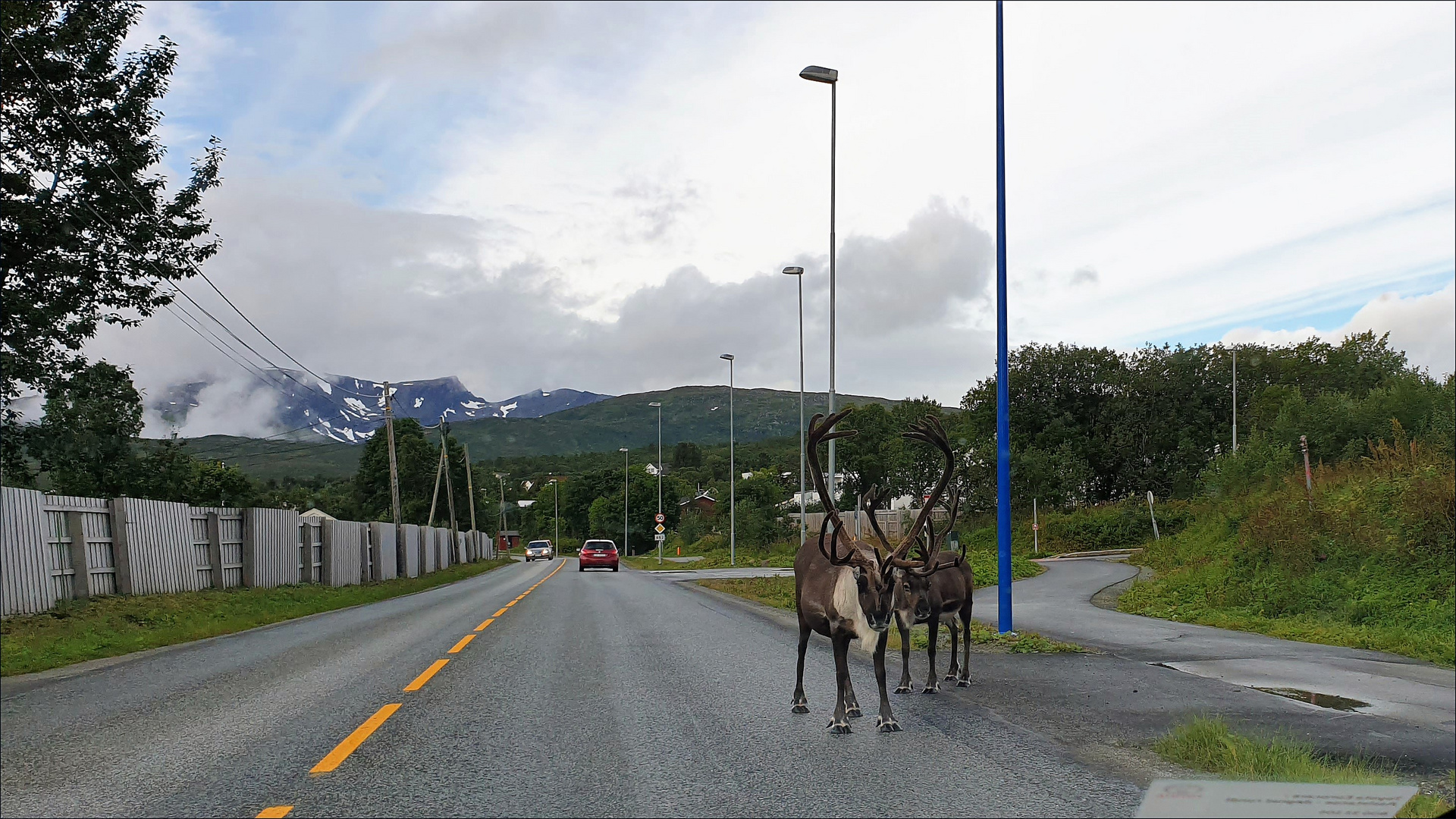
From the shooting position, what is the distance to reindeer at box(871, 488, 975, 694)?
6.70 meters

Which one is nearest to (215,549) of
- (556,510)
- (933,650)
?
(933,650)

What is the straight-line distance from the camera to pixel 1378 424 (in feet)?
72.4

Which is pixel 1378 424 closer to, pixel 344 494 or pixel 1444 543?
pixel 1444 543

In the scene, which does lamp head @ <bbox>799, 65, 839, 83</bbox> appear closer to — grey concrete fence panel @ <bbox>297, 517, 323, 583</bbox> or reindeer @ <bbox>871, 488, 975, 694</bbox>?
reindeer @ <bbox>871, 488, 975, 694</bbox>

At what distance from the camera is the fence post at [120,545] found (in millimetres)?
16766

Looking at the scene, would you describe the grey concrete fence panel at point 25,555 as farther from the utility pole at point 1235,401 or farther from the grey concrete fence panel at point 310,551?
the utility pole at point 1235,401

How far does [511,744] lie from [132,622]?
1173 centimetres

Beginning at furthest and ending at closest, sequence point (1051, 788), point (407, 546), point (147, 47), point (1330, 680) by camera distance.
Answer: point (407, 546)
point (147, 47)
point (1330, 680)
point (1051, 788)

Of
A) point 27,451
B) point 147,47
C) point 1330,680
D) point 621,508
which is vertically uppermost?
point 147,47

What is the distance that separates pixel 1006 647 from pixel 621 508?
10862 centimetres

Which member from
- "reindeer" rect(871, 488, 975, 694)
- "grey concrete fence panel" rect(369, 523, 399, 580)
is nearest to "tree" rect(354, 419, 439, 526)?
"grey concrete fence panel" rect(369, 523, 399, 580)

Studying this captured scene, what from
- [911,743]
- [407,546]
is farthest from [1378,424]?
[407,546]

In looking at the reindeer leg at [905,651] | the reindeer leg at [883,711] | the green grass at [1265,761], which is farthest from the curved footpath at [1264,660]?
the reindeer leg at [883,711]

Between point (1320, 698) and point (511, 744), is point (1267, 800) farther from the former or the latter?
point (1320, 698)
